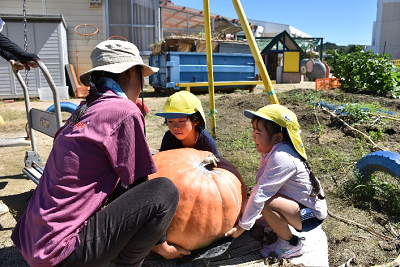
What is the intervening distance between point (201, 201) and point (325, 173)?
2.21 m

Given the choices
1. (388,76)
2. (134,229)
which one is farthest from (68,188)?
(388,76)

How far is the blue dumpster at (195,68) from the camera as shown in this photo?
1109 cm

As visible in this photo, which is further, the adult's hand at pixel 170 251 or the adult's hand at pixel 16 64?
the adult's hand at pixel 16 64

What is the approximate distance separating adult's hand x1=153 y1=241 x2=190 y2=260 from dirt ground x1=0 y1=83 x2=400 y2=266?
3.23ft

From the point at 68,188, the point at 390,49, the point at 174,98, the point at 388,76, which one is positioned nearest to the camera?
the point at 68,188

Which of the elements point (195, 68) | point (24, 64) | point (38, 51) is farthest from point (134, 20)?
point (24, 64)

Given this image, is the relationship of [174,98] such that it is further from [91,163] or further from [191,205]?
[91,163]

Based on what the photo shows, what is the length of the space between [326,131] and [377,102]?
8.14ft

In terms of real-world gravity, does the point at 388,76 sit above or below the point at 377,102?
above

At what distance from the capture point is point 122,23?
47.1 ft

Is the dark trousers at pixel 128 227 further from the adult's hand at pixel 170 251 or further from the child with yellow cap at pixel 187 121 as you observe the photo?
the child with yellow cap at pixel 187 121

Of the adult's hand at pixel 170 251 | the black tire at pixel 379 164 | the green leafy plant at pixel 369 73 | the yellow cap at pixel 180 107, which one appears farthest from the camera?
the green leafy plant at pixel 369 73

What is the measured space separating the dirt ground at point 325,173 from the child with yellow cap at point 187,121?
121 cm

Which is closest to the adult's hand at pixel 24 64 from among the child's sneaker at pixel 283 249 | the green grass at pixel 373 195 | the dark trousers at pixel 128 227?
the dark trousers at pixel 128 227
